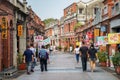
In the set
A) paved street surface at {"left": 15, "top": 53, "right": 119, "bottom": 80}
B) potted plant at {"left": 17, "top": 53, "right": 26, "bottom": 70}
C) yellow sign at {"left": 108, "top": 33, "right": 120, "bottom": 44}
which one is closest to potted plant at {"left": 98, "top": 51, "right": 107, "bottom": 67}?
paved street surface at {"left": 15, "top": 53, "right": 119, "bottom": 80}

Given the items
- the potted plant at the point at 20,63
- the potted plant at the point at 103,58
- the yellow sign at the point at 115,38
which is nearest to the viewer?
the yellow sign at the point at 115,38

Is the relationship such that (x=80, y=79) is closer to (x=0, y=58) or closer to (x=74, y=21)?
(x=0, y=58)

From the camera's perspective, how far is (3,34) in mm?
21656

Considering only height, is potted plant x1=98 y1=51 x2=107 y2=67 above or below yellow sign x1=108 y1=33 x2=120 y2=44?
below

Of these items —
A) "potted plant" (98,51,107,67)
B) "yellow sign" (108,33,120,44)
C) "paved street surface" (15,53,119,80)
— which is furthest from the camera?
"potted plant" (98,51,107,67)

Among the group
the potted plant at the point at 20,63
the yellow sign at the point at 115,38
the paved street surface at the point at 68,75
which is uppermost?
Result: the yellow sign at the point at 115,38

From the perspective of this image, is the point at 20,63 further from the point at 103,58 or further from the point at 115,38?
the point at 115,38

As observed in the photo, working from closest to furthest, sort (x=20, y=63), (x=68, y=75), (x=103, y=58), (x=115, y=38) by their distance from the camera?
(x=68, y=75), (x=115, y=38), (x=20, y=63), (x=103, y=58)

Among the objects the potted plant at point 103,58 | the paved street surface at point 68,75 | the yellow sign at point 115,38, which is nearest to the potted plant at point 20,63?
the paved street surface at point 68,75

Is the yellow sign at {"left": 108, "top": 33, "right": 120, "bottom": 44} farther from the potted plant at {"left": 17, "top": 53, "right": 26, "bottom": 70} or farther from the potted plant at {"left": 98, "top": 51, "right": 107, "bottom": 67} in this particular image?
the potted plant at {"left": 17, "top": 53, "right": 26, "bottom": 70}

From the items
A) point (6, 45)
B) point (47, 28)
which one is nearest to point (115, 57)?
point (6, 45)

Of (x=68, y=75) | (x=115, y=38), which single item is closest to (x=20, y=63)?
(x=68, y=75)

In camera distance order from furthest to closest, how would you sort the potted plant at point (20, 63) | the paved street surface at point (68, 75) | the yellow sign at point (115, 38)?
the potted plant at point (20, 63), the yellow sign at point (115, 38), the paved street surface at point (68, 75)

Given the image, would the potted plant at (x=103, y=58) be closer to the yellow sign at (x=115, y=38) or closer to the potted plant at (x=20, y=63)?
the yellow sign at (x=115, y=38)
